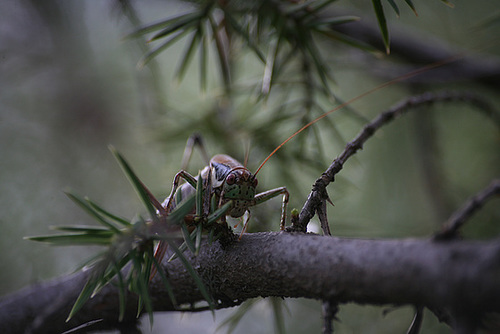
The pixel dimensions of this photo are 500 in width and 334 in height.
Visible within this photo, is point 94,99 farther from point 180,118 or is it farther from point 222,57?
point 222,57

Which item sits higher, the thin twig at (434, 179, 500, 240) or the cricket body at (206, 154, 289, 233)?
the thin twig at (434, 179, 500, 240)

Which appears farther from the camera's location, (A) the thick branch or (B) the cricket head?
(B) the cricket head

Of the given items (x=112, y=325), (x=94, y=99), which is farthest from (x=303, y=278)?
(x=94, y=99)

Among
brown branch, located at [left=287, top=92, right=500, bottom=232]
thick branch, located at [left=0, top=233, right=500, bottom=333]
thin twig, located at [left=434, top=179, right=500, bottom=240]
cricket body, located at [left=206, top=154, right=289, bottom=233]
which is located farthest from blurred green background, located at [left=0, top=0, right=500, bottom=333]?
thin twig, located at [left=434, top=179, right=500, bottom=240]

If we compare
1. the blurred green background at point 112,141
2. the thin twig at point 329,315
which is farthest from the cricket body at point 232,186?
the blurred green background at point 112,141

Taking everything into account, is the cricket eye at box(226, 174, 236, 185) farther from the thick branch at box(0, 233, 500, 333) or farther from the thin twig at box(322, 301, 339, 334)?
the thin twig at box(322, 301, 339, 334)

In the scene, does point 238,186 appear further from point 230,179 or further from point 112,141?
point 112,141

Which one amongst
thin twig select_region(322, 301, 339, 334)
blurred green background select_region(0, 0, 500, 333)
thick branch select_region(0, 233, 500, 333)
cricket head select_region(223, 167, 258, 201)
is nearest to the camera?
thick branch select_region(0, 233, 500, 333)

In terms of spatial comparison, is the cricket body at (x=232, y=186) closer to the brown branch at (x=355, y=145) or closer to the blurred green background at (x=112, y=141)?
the brown branch at (x=355, y=145)
